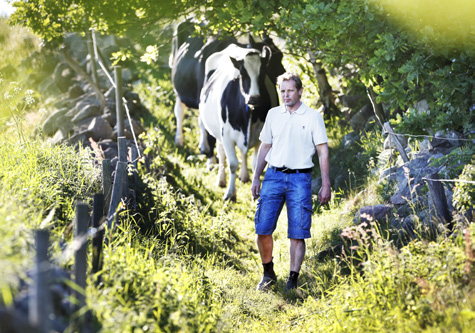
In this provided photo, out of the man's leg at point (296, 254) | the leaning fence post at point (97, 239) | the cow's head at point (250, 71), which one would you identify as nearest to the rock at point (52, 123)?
the cow's head at point (250, 71)

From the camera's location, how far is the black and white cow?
9.47 m

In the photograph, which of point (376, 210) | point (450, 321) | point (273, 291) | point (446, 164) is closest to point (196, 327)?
point (450, 321)

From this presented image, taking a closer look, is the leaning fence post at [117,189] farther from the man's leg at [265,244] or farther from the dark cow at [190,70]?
the dark cow at [190,70]

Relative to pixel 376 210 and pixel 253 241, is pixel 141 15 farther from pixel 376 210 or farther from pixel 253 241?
pixel 376 210

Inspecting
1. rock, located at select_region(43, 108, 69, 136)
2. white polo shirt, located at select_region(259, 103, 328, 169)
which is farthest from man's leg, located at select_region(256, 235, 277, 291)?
rock, located at select_region(43, 108, 69, 136)

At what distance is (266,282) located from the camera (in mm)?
6320

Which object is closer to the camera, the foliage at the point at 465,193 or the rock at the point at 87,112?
the foliage at the point at 465,193

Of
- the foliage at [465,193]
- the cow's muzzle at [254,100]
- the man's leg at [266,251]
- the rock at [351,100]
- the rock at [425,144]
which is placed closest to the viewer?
the foliage at [465,193]

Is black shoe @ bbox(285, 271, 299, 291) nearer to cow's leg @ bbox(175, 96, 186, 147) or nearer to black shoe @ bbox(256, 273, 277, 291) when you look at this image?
black shoe @ bbox(256, 273, 277, 291)

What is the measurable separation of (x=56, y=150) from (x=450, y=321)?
523 cm

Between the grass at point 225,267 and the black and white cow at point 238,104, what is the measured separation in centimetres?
132

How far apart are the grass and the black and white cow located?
4.32 ft

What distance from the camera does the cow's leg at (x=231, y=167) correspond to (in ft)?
33.1

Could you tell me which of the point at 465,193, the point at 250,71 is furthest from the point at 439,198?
the point at 250,71
